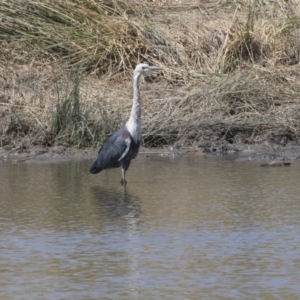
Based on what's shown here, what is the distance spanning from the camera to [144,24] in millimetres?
13289

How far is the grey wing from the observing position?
9.16 m

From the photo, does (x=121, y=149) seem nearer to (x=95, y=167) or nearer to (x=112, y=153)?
(x=112, y=153)

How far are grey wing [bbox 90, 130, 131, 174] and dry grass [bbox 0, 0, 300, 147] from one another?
165cm

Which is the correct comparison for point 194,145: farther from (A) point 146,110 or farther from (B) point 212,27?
(B) point 212,27

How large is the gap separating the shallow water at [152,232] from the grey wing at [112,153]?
0.16m

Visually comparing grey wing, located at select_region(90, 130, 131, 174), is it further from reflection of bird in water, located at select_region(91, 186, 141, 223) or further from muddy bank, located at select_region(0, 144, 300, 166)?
muddy bank, located at select_region(0, 144, 300, 166)

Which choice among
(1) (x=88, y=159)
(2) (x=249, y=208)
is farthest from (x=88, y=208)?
(1) (x=88, y=159)

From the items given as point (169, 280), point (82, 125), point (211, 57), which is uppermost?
point (211, 57)

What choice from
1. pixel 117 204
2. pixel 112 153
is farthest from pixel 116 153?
pixel 117 204

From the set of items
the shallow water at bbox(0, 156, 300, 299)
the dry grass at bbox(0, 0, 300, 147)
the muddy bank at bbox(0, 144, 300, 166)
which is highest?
the dry grass at bbox(0, 0, 300, 147)

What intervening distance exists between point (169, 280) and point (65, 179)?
3.80m

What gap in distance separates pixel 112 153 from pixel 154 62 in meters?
3.98

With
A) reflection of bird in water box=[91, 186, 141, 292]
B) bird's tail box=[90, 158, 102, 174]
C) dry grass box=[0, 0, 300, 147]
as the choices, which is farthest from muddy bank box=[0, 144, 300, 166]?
reflection of bird in water box=[91, 186, 141, 292]

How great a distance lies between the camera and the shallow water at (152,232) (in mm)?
5500
